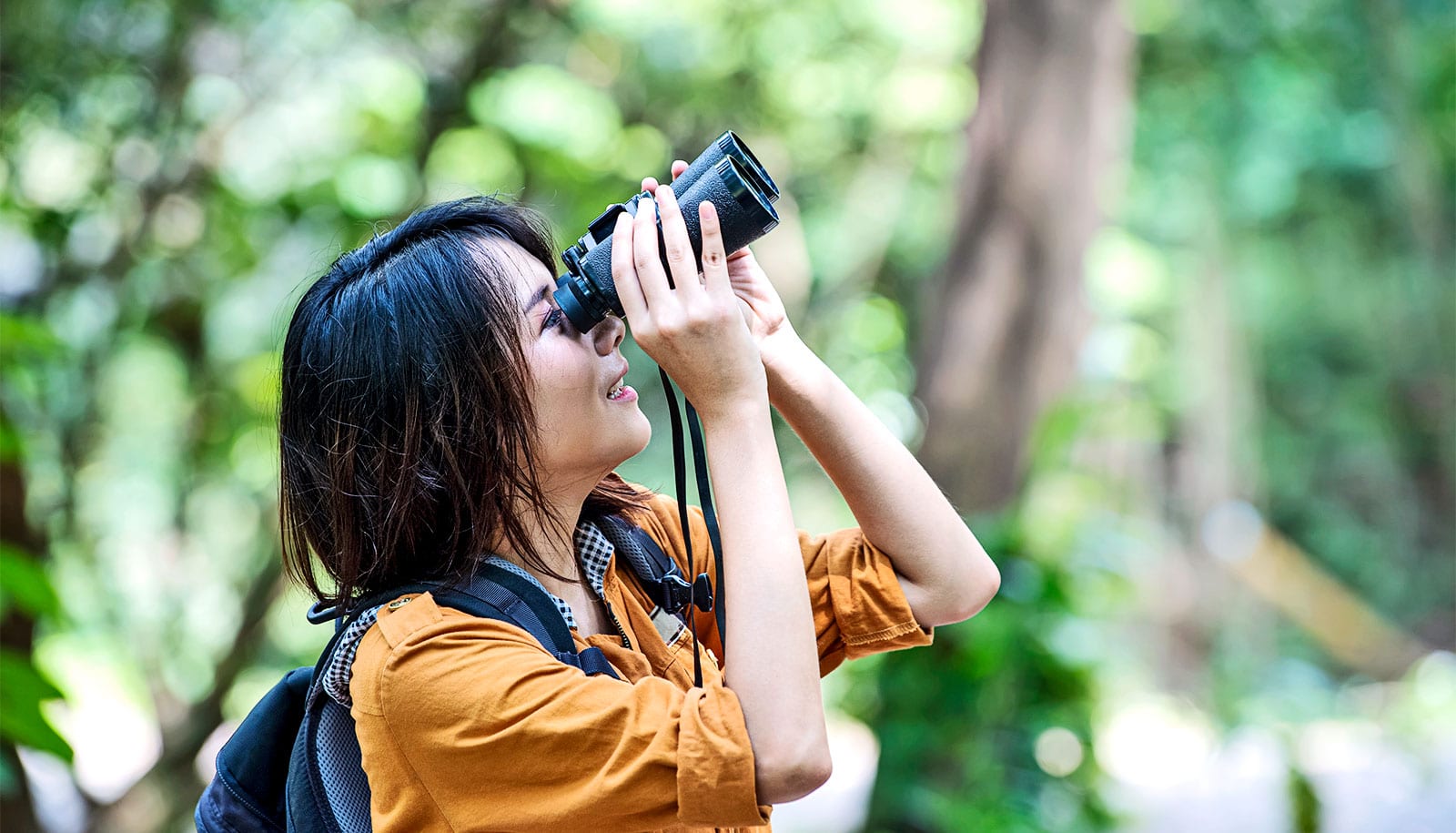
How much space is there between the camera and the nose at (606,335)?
43.1 inches

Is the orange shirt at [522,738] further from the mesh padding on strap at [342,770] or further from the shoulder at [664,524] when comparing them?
the shoulder at [664,524]

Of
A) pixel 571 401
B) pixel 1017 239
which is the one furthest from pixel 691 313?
pixel 1017 239

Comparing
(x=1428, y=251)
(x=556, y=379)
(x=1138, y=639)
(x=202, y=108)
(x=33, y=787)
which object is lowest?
(x=1138, y=639)

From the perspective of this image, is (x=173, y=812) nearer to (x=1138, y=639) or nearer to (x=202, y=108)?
(x=202, y=108)

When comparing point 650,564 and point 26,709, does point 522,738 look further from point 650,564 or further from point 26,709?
point 26,709

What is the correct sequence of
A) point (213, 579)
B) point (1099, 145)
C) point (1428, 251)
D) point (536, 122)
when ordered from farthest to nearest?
point (1428, 251) → point (213, 579) → point (536, 122) → point (1099, 145)

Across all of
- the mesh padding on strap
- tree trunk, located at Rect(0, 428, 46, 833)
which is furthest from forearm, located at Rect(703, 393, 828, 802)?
tree trunk, located at Rect(0, 428, 46, 833)

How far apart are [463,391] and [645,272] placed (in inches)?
7.4

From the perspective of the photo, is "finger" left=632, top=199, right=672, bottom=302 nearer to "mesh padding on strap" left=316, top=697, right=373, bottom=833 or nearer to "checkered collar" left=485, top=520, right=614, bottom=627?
"checkered collar" left=485, top=520, right=614, bottom=627

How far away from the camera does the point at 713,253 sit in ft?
3.24

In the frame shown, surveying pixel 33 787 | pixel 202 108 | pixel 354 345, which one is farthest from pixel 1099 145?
pixel 33 787

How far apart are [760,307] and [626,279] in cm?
26

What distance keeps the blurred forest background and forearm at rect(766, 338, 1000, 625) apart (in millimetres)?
810

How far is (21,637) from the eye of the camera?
9.59 ft
